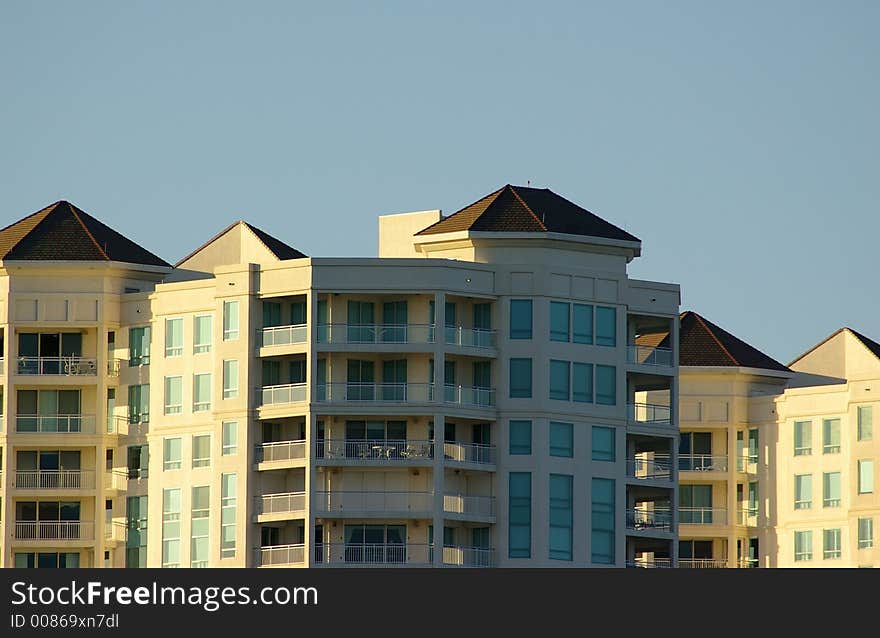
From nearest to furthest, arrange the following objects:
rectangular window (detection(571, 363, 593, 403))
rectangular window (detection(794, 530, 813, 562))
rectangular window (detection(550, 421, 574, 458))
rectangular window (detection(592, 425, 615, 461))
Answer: rectangular window (detection(550, 421, 574, 458))
rectangular window (detection(571, 363, 593, 403))
rectangular window (detection(592, 425, 615, 461))
rectangular window (detection(794, 530, 813, 562))

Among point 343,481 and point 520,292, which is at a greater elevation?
point 520,292

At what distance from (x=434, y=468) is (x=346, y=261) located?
31.7ft

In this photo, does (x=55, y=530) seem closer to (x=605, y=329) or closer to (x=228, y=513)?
(x=228, y=513)

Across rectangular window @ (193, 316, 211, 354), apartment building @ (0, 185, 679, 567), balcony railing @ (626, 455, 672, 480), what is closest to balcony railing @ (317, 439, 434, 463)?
apartment building @ (0, 185, 679, 567)

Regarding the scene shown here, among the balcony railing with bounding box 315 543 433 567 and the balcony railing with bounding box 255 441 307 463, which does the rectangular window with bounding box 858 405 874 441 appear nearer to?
the balcony railing with bounding box 315 543 433 567

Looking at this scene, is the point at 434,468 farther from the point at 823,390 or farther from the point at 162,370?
the point at 823,390

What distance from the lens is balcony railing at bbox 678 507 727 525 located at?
149625mm

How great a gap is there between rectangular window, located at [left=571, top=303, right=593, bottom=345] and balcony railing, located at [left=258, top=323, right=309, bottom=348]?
38.4ft

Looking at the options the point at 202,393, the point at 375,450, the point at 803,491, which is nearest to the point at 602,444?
the point at 375,450

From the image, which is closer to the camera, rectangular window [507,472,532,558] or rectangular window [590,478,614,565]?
rectangular window [507,472,532,558]

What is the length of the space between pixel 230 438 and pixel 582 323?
53.0ft
